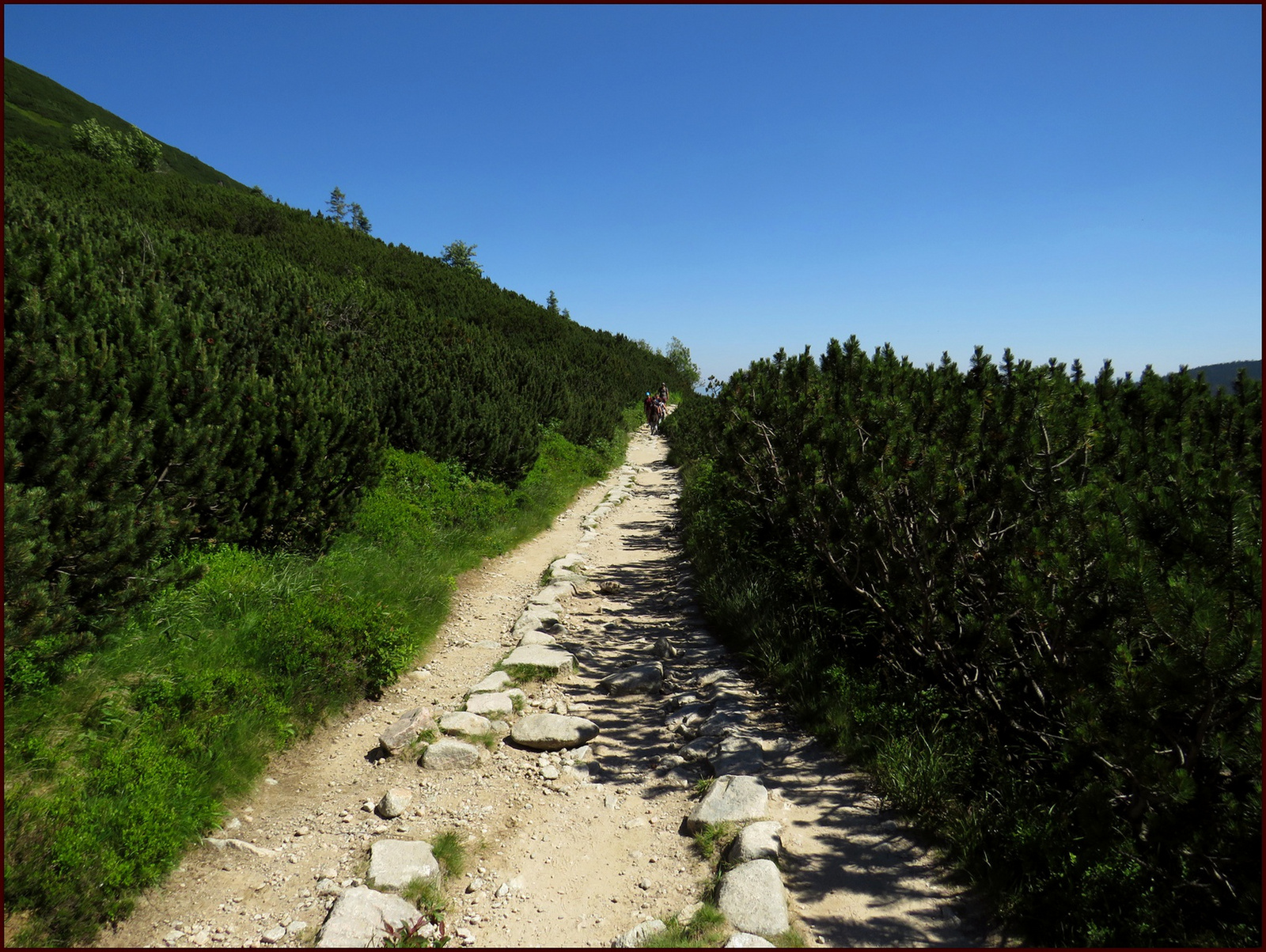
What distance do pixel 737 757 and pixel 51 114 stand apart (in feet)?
290

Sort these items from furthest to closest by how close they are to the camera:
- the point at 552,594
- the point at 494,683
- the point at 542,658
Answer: the point at 552,594 → the point at 542,658 → the point at 494,683

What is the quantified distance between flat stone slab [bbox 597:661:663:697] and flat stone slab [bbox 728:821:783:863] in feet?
6.98

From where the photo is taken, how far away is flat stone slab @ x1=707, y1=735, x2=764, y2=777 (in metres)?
4.03

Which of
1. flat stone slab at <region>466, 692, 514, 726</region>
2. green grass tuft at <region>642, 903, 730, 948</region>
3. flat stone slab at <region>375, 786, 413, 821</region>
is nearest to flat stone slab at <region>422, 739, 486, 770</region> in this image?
flat stone slab at <region>375, 786, 413, 821</region>

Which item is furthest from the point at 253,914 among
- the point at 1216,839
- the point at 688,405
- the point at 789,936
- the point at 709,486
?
the point at 688,405

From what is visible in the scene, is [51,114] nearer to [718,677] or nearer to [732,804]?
[718,677]

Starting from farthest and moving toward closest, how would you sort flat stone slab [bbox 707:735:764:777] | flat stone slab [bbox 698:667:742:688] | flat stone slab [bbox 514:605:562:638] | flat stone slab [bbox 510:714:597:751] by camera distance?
flat stone slab [bbox 514:605:562:638], flat stone slab [bbox 698:667:742:688], flat stone slab [bbox 510:714:597:751], flat stone slab [bbox 707:735:764:777]

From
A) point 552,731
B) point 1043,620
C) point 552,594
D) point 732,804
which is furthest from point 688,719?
Answer: point 552,594

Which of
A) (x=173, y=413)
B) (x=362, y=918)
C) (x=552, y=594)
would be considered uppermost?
(x=173, y=413)

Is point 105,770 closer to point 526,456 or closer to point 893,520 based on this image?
point 893,520

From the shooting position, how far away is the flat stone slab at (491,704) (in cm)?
493

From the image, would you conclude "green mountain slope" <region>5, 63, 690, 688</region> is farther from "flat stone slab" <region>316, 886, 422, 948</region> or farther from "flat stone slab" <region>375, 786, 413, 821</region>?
"flat stone slab" <region>316, 886, 422, 948</region>

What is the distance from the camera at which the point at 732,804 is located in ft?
11.9

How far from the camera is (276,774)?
4070 mm
